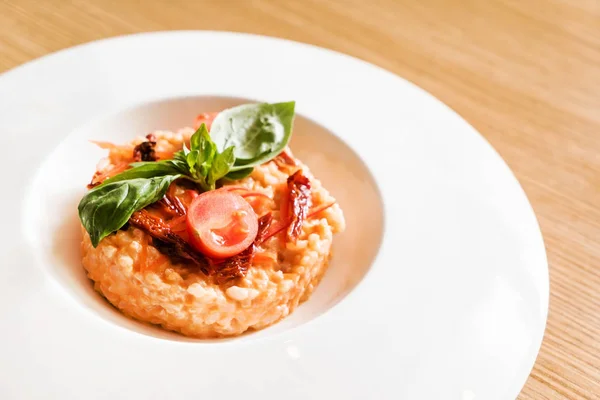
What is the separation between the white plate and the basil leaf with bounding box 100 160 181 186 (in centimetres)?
26

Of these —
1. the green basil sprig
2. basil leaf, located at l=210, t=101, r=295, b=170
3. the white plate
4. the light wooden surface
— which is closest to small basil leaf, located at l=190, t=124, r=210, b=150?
the green basil sprig

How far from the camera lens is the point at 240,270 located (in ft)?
6.07

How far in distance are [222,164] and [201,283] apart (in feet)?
1.19

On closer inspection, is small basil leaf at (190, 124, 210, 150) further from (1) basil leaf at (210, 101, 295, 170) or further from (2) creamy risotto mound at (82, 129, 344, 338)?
(2) creamy risotto mound at (82, 129, 344, 338)

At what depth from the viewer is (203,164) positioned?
1967mm

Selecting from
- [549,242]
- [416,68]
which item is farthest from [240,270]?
[416,68]

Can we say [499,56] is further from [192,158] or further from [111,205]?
[111,205]

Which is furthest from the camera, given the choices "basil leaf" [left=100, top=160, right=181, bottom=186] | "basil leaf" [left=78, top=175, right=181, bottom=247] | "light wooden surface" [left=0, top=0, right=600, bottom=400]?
"light wooden surface" [left=0, top=0, right=600, bottom=400]

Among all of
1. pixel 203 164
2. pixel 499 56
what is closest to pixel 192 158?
pixel 203 164

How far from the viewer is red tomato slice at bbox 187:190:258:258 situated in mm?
1843

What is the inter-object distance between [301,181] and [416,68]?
125cm

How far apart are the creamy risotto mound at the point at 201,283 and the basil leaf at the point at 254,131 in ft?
0.54

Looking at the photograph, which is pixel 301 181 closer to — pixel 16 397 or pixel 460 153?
pixel 460 153

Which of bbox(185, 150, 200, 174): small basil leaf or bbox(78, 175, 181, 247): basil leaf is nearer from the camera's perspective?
bbox(78, 175, 181, 247): basil leaf
